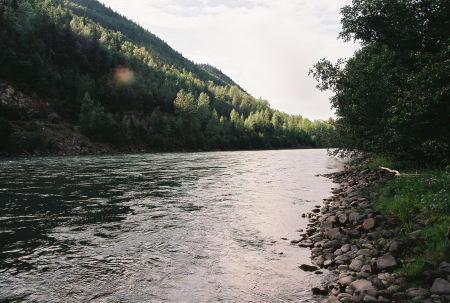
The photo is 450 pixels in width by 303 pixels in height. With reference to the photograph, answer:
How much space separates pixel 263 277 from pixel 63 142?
82.3m

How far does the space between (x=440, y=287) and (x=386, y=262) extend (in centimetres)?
177

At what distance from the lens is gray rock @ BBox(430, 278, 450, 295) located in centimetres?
604

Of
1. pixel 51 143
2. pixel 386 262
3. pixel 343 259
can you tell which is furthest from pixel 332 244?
pixel 51 143

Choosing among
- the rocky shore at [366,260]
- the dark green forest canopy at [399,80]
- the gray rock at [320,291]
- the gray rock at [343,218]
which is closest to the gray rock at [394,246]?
the rocky shore at [366,260]

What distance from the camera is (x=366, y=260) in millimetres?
8500

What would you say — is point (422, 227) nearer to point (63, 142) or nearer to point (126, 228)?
point (126, 228)

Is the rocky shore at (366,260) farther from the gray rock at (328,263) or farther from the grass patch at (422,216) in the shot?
the grass patch at (422,216)

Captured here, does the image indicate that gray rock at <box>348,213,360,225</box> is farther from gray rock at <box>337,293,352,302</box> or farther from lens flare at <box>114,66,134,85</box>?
lens flare at <box>114,66,134,85</box>

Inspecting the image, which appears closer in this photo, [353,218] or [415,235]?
[415,235]

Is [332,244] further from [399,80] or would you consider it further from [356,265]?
[399,80]

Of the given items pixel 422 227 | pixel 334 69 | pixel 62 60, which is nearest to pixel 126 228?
pixel 422 227

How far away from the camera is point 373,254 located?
8742mm

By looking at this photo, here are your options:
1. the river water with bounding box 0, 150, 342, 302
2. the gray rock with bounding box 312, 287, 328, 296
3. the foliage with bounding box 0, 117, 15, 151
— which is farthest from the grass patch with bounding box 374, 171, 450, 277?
the foliage with bounding box 0, 117, 15, 151

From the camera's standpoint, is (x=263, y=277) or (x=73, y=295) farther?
(x=263, y=277)
